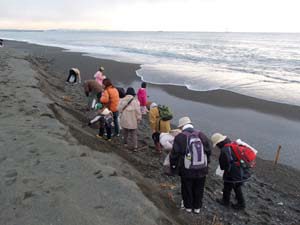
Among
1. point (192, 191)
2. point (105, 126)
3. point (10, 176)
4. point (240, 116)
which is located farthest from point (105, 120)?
point (240, 116)

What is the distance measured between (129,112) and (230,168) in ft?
10.9

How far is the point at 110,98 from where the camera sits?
28.3 feet

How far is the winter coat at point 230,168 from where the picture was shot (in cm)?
572

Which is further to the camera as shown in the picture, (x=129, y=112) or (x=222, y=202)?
(x=129, y=112)

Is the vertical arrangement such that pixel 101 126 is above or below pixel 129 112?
below

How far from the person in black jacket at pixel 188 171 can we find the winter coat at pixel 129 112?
251 cm

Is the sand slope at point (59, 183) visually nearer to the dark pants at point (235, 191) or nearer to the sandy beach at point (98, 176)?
the sandy beach at point (98, 176)

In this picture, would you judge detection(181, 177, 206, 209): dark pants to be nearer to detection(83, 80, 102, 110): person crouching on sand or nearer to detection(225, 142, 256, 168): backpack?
detection(225, 142, 256, 168): backpack

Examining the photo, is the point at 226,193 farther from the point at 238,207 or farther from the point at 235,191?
the point at 238,207

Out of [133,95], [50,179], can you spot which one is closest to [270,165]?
[133,95]

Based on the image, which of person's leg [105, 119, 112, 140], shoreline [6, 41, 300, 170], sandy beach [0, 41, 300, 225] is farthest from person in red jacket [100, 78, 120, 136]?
shoreline [6, 41, 300, 170]

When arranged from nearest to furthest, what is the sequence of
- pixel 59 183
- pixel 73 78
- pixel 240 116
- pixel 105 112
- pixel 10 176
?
pixel 59 183 < pixel 10 176 < pixel 105 112 < pixel 240 116 < pixel 73 78

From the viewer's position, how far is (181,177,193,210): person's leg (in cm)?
557

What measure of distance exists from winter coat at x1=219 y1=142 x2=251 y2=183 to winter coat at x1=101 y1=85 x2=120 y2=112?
13.1 feet
